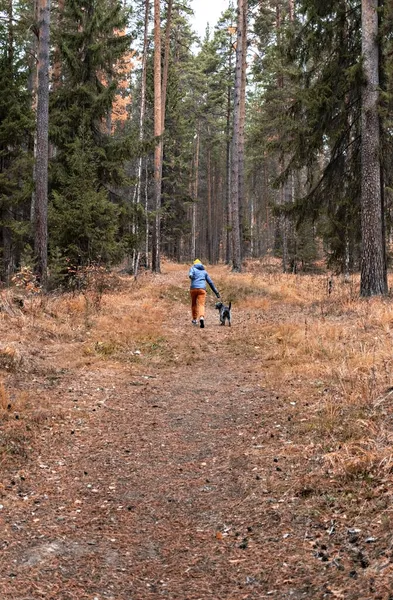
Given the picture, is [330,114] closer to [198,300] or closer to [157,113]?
[198,300]

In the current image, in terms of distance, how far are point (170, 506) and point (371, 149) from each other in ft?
33.2

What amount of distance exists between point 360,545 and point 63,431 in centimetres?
333

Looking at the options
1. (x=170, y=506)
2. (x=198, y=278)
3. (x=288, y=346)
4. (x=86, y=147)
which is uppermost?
(x=86, y=147)

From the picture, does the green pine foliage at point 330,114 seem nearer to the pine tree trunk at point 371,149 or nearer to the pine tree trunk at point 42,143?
the pine tree trunk at point 371,149

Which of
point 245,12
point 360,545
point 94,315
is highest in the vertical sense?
point 245,12

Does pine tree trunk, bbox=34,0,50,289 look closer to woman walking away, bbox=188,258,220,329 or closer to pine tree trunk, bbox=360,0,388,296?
woman walking away, bbox=188,258,220,329

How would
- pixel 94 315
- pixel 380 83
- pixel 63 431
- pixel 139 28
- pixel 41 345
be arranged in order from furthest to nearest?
1. pixel 139 28
2. pixel 380 83
3. pixel 94 315
4. pixel 41 345
5. pixel 63 431

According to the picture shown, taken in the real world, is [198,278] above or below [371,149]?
below

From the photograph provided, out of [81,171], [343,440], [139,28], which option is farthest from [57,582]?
[139,28]

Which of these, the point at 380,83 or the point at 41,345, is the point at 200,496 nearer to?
the point at 41,345

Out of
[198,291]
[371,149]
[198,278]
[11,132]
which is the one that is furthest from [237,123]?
[198,291]

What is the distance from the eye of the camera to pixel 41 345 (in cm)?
818

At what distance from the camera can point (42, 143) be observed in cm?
1256

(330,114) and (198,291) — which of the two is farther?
(330,114)
